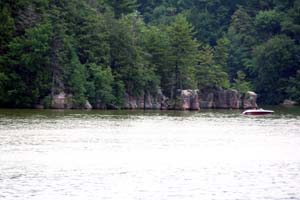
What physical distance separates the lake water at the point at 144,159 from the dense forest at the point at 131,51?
1427cm

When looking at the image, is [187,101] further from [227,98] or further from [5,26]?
[5,26]

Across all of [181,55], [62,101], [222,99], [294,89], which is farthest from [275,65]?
[62,101]

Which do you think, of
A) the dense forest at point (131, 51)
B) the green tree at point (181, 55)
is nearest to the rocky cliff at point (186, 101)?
the dense forest at point (131, 51)

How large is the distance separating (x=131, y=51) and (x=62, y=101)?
41.3 feet

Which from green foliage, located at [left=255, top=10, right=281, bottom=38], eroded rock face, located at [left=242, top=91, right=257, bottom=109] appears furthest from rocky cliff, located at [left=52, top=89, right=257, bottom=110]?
green foliage, located at [left=255, top=10, right=281, bottom=38]

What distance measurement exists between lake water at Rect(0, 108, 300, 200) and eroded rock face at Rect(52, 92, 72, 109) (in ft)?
42.4

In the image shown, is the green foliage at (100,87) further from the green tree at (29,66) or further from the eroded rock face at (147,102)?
the green tree at (29,66)

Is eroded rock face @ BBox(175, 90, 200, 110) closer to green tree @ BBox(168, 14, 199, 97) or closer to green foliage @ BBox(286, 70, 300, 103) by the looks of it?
green tree @ BBox(168, 14, 199, 97)

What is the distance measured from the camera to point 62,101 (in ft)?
310

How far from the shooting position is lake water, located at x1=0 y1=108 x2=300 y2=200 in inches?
1485

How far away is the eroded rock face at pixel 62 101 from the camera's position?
308ft

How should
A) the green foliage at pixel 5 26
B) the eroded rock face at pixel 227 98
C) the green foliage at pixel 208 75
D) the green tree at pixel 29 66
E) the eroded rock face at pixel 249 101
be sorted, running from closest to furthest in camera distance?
the green tree at pixel 29 66
the green foliage at pixel 5 26
the green foliage at pixel 208 75
the eroded rock face at pixel 227 98
the eroded rock face at pixel 249 101

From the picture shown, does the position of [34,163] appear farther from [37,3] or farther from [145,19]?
[145,19]

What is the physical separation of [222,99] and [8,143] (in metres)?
60.3
